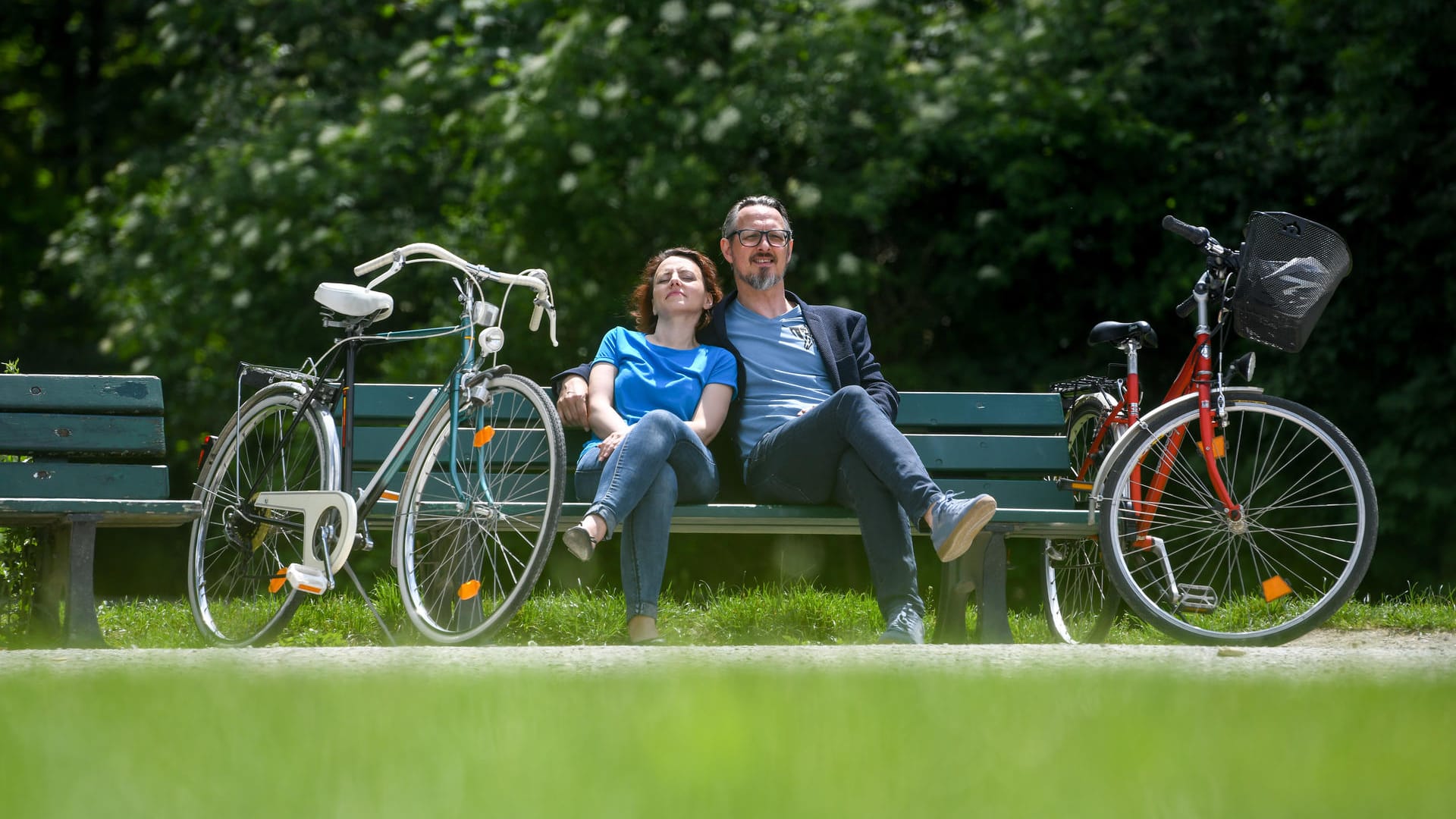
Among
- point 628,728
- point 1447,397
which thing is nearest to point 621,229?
point 1447,397

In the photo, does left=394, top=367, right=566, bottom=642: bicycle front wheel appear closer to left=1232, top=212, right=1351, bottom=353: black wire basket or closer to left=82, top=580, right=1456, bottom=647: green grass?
left=82, top=580, right=1456, bottom=647: green grass

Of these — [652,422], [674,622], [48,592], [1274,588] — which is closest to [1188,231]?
[1274,588]

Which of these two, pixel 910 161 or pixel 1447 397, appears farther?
pixel 910 161

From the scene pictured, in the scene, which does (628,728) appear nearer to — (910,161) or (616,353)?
(616,353)

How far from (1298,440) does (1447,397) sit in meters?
0.83

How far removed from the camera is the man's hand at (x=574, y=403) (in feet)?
14.8

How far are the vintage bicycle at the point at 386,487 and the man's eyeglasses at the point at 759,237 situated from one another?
2.45ft

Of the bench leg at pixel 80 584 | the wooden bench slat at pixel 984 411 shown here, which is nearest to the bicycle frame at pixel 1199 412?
the wooden bench slat at pixel 984 411

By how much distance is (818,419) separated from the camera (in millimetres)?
4355

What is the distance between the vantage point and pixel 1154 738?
230 centimetres

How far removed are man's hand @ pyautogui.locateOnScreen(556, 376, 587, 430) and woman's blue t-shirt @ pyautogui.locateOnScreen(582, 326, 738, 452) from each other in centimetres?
8

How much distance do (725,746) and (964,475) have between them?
10.2ft

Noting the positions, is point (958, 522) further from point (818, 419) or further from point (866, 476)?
point (818, 419)

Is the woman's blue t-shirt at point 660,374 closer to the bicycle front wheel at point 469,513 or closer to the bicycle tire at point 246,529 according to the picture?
the bicycle front wheel at point 469,513
